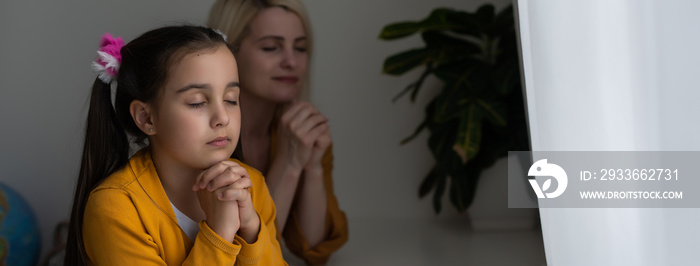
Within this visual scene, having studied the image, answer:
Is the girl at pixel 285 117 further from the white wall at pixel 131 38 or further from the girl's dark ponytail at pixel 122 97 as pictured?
the white wall at pixel 131 38

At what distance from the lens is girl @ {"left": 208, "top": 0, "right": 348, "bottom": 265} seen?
61.4 inches

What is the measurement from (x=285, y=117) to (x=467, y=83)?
2.31 feet

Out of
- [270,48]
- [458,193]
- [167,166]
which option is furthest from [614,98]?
[458,193]

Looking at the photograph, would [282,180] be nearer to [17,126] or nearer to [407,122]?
[407,122]

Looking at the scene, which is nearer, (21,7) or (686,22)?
(686,22)

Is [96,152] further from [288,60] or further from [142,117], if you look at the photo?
[288,60]

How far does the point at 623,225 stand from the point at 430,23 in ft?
4.17

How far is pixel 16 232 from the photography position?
5.64 feet

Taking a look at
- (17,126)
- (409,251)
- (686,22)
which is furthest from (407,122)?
(686,22)

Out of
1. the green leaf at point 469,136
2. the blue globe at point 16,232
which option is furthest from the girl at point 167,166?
the green leaf at point 469,136

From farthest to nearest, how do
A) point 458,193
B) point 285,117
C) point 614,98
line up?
point 458,193, point 285,117, point 614,98

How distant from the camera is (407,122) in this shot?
7.91 feet

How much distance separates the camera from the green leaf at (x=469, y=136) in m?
1.86

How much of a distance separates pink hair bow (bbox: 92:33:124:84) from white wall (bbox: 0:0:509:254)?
1.12 m
